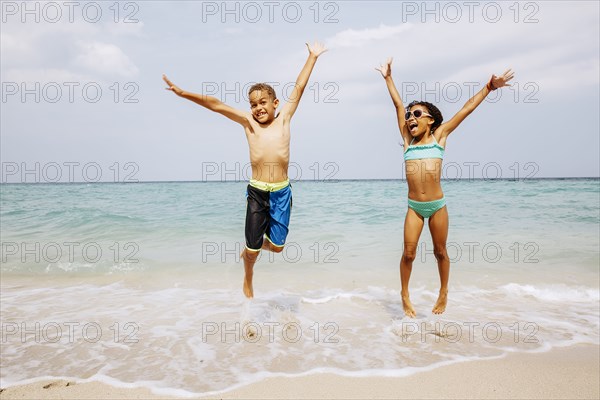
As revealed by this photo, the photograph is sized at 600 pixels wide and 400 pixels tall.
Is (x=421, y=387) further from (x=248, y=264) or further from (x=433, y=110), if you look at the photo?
(x=433, y=110)

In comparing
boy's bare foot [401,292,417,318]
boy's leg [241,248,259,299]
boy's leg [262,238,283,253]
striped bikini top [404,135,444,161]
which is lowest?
boy's bare foot [401,292,417,318]

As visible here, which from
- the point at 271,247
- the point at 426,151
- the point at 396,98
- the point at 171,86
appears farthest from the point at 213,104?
the point at 426,151

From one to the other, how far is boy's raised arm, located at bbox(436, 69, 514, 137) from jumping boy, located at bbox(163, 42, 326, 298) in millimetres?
1639

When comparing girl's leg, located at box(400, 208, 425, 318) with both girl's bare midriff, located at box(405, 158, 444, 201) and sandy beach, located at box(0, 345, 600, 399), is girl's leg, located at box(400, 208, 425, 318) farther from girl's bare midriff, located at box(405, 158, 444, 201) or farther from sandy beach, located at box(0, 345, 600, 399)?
sandy beach, located at box(0, 345, 600, 399)

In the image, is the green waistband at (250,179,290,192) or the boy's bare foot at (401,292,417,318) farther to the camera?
the boy's bare foot at (401,292,417,318)

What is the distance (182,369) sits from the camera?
3.80 metres

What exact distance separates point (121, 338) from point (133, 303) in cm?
147

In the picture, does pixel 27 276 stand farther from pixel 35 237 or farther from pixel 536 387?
pixel 536 387

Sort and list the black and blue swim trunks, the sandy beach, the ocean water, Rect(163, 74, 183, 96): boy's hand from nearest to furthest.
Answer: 1. the sandy beach
2. the ocean water
3. Rect(163, 74, 183, 96): boy's hand
4. the black and blue swim trunks

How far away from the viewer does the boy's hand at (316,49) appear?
4.84 metres

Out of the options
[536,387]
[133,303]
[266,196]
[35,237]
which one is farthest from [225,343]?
[35,237]

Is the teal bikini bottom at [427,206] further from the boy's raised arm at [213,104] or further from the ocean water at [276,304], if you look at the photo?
the boy's raised arm at [213,104]

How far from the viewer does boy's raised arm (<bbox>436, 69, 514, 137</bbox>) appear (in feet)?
14.6

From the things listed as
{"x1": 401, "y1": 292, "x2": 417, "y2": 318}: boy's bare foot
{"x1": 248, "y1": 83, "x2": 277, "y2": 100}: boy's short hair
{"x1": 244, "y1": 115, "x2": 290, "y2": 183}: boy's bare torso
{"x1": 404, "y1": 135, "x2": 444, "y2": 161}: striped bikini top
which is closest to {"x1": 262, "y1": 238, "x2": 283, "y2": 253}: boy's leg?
{"x1": 244, "y1": 115, "x2": 290, "y2": 183}: boy's bare torso
